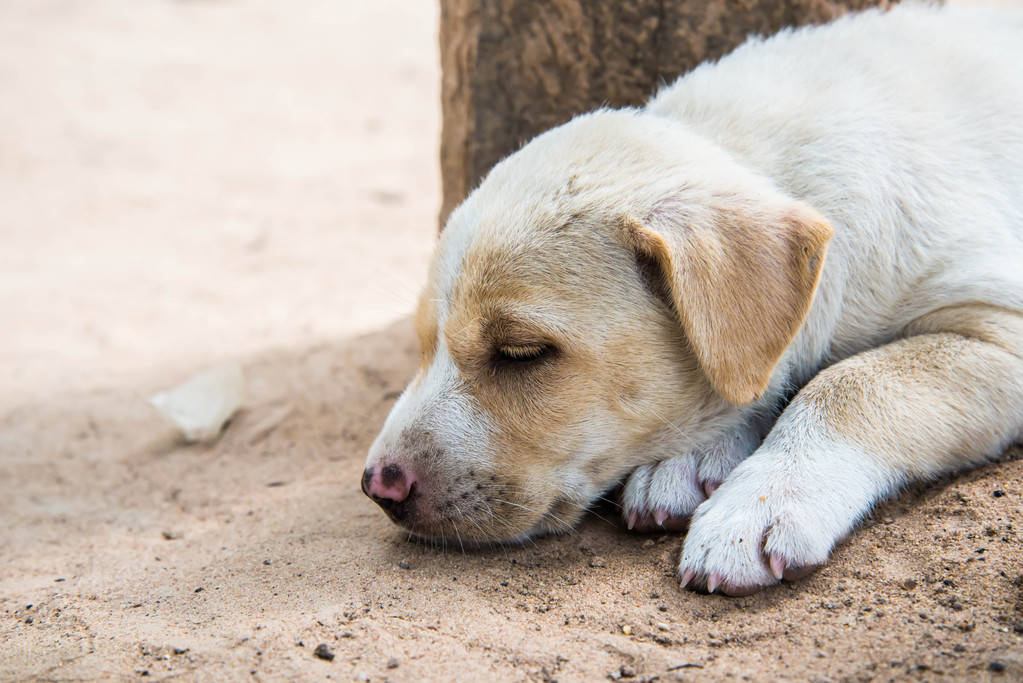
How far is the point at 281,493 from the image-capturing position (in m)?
4.09

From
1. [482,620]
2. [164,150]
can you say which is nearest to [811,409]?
[482,620]

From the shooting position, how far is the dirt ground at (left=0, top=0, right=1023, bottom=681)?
2.41 m

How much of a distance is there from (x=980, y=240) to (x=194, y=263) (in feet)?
20.3

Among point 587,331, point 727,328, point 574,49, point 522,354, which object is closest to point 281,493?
point 522,354

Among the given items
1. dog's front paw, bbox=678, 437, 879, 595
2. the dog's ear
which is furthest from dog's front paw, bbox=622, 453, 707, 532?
the dog's ear

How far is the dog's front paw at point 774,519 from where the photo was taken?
8.81ft

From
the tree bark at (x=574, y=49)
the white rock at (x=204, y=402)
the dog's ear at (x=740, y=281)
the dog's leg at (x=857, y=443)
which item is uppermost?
the tree bark at (x=574, y=49)

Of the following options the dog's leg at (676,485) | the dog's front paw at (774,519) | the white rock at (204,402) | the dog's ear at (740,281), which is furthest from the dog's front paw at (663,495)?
the white rock at (204,402)

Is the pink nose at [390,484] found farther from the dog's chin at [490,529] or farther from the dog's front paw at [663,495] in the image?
the dog's front paw at [663,495]

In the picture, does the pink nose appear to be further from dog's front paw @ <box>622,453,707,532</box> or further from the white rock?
the white rock

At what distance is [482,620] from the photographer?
2.62 meters

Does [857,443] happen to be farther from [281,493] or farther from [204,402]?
[204,402]

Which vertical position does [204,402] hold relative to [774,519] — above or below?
below

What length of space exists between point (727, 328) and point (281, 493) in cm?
234
